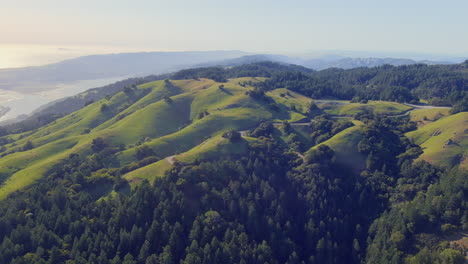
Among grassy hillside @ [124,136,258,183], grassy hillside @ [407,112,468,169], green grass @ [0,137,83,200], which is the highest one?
grassy hillside @ [407,112,468,169]

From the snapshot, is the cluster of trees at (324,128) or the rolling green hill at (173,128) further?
the cluster of trees at (324,128)

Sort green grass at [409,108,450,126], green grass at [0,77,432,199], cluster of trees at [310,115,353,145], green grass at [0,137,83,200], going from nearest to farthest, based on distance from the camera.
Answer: green grass at [0,137,83,200], green grass at [0,77,432,199], cluster of trees at [310,115,353,145], green grass at [409,108,450,126]

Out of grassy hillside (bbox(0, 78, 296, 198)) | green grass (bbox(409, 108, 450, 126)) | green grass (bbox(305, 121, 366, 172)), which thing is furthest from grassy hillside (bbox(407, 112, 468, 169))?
grassy hillside (bbox(0, 78, 296, 198))

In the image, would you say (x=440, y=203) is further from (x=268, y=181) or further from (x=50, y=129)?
(x=50, y=129)

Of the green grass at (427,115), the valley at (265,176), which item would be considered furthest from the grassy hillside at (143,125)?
the green grass at (427,115)

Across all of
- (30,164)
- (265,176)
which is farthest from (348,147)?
(30,164)

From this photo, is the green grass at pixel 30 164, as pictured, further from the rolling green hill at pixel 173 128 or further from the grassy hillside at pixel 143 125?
the rolling green hill at pixel 173 128

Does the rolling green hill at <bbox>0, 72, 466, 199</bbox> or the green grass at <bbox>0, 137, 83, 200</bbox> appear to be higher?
the rolling green hill at <bbox>0, 72, 466, 199</bbox>

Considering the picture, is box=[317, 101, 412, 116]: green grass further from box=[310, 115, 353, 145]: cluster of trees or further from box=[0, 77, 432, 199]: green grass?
box=[310, 115, 353, 145]: cluster of trees

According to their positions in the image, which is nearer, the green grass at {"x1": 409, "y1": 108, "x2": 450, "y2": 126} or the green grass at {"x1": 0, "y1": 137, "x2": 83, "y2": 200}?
the green grass at {"x1": 0, "y1": 137, "x2": 83, "y2": 200}
